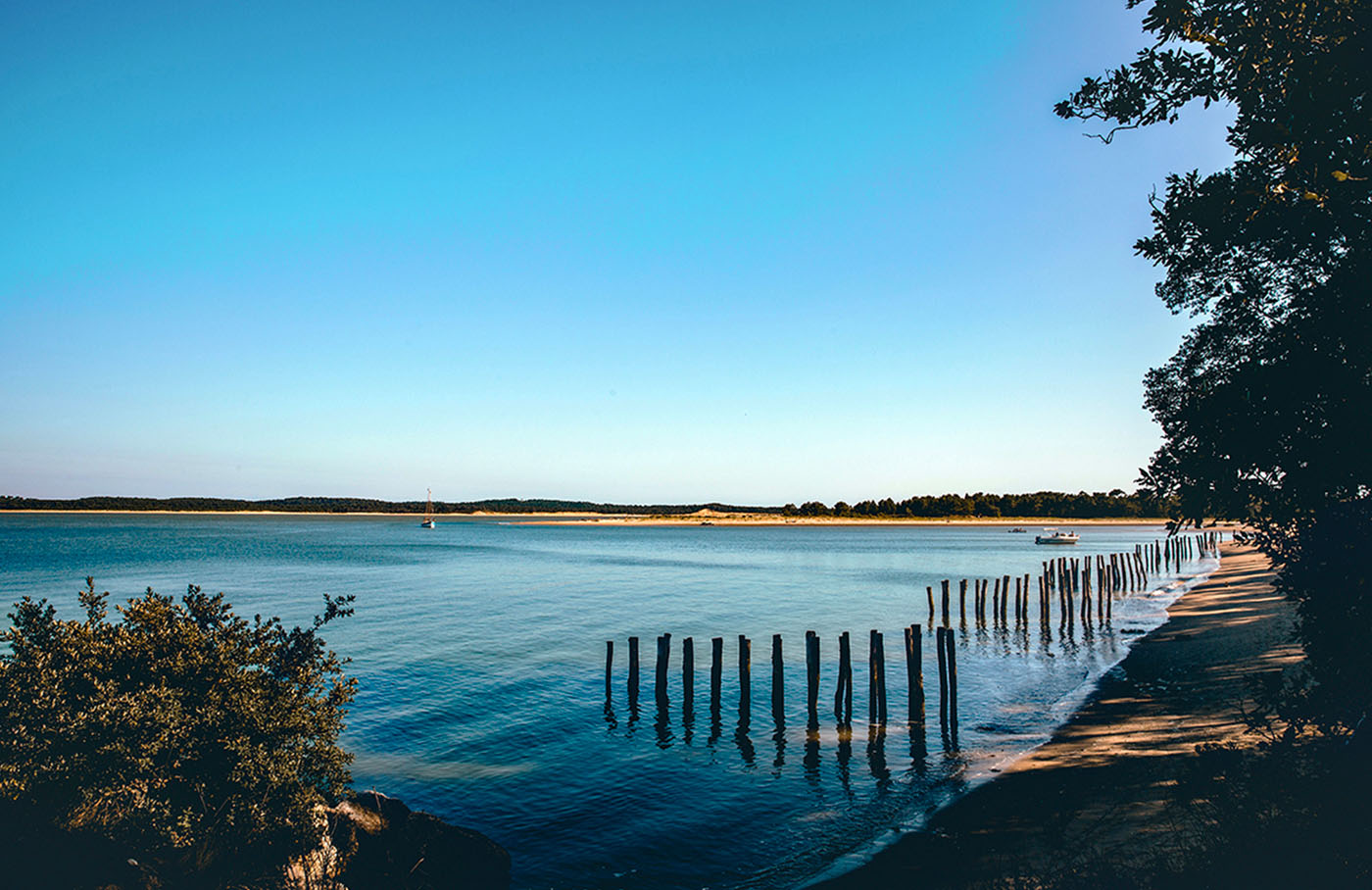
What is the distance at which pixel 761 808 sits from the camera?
14094 mm

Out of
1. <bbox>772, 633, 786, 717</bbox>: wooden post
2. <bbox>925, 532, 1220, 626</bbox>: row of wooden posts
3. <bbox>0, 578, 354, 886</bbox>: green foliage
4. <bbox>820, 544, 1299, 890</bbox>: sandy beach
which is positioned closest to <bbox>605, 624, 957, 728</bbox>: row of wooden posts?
<bbox>772, 633, 786, 717</bbox>: wooden post

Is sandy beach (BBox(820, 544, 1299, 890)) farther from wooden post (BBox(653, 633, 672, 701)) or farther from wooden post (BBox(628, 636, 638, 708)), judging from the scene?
wooden post (BBox(628, 636, 638, 708))

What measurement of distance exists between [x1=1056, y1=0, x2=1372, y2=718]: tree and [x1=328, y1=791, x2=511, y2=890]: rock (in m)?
11.4

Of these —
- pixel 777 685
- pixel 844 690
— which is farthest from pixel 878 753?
pixel 777 685

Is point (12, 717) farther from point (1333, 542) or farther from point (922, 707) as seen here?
point (922, 707)

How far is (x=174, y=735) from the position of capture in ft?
27.9

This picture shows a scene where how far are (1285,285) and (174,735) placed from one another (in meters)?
15.2

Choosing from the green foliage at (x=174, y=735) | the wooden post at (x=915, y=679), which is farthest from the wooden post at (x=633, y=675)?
the green foliage at (x=174, y=735)

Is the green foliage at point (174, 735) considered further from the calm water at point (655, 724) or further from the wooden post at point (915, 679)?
the wooden post at point (915, 679)

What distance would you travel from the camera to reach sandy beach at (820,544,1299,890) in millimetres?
10578

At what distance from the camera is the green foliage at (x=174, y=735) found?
7.84m

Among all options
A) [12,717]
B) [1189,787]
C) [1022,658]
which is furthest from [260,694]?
[1022,658]

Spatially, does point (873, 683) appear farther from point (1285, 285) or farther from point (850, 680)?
point (1285, 285)

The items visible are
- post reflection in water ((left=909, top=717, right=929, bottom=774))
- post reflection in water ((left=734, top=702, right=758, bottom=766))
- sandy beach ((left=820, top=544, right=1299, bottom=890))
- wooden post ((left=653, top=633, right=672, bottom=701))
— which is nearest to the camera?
sandy beach ((left=820, top=544, right=1299, bottom=890))
